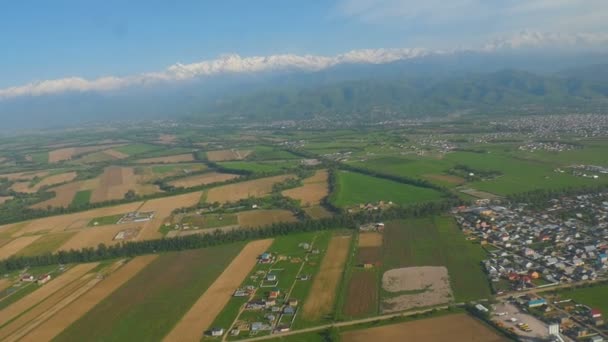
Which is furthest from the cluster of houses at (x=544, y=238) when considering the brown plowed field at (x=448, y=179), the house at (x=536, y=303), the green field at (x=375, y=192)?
the brown plowed field at (x=448, y=179)

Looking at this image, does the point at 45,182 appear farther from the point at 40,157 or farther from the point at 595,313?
the point at 595,313

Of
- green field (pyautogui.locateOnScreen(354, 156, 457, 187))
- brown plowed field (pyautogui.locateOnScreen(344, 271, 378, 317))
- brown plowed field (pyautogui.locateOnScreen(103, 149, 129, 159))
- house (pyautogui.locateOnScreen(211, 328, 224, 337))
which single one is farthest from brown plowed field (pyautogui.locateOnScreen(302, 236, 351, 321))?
brown plowed field (pyautogui.locateOnScreen(103, 149, 129, 159))

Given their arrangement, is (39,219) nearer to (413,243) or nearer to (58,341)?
(58,341)

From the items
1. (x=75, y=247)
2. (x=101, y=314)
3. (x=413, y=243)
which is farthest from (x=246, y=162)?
(x=101, y=314)

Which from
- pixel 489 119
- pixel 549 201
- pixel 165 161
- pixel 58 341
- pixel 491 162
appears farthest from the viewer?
pixel 489 119

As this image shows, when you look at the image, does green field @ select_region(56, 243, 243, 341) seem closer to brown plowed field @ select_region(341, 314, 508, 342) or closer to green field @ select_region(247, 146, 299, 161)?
brown plowed field @ select_region(341, 314, 508, 342)
